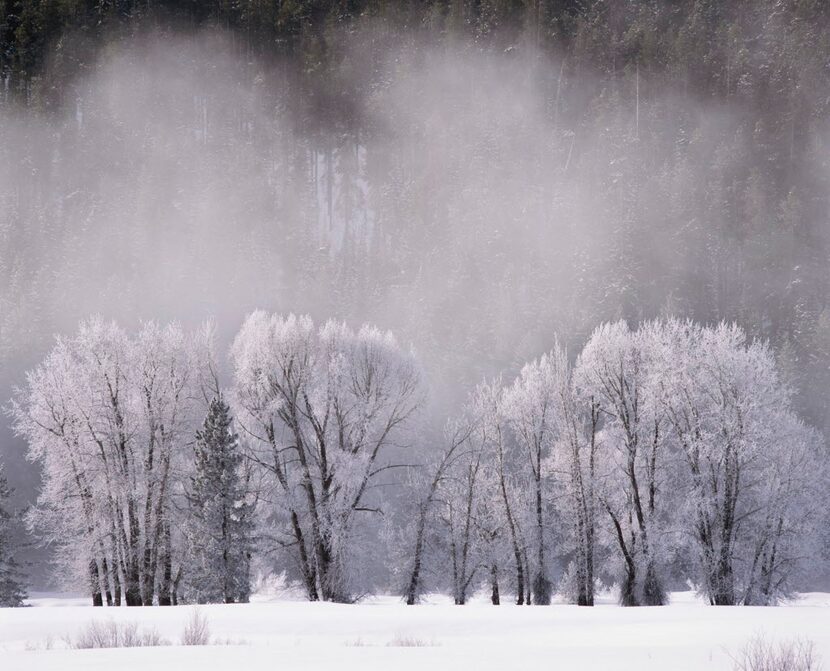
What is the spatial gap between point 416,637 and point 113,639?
6.05m

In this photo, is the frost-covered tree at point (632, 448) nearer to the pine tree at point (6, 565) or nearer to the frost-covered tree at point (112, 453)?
the frost-covered tree at point (112, 453)

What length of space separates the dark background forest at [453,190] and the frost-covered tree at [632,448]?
44.9m

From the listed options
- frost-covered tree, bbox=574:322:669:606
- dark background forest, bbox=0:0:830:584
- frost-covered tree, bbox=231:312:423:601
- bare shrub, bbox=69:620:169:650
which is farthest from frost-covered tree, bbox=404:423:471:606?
dark background forest, bbox=0:0:830:584

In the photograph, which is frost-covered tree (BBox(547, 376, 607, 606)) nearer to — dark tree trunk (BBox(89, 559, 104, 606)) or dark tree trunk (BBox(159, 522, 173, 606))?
dark tree trunk (BBox(159, 522, 173, 606))

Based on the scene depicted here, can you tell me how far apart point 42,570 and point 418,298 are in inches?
2308

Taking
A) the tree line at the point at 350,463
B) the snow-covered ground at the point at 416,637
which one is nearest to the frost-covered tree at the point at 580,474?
the tree line at the point at 350,463

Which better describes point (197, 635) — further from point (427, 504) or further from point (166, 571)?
point (427, 504)

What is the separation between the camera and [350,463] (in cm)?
3488

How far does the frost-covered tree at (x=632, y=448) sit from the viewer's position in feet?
117

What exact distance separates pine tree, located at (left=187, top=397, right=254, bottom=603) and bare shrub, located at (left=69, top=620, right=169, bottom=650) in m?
15.4

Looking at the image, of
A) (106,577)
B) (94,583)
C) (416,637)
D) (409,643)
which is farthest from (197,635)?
(106,577)

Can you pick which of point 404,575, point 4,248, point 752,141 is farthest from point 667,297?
point 4,248

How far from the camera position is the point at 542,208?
138 m

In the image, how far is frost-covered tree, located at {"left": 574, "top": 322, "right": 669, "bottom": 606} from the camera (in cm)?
3556
